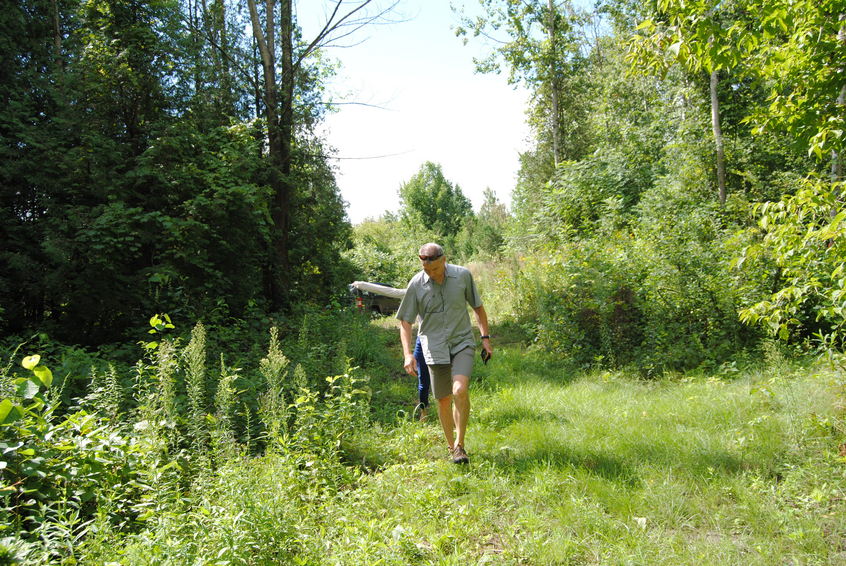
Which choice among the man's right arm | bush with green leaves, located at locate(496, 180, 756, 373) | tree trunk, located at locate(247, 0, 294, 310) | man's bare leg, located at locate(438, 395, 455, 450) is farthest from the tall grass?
tree trunk, located at locate(247, 0, 294, 310)

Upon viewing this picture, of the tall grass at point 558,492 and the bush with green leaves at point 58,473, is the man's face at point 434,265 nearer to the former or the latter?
the tall grass at point 558,492

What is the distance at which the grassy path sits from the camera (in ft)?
10.5

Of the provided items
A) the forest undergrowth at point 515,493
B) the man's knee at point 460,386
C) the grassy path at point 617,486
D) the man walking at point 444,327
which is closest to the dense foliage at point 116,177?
the forest undergrowth at point 515,493

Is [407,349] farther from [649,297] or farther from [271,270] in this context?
[271,270]

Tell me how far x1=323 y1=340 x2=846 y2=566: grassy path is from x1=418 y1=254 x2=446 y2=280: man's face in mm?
1754

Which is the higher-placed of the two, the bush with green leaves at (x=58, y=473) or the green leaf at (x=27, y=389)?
the green leaf at (x=27, y=389)

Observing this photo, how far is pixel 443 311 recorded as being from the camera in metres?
4.85

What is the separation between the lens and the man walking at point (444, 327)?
4727 mm

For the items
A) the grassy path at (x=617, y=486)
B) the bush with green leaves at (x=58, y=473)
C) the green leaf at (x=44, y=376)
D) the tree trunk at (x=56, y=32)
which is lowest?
the grassy path at (x=617, y=486)

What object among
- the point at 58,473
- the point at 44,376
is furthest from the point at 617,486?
the point at 44,376

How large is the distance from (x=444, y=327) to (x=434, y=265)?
61 cm

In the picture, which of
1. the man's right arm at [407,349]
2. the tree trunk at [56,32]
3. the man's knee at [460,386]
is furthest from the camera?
the tree trunk at [56,32]

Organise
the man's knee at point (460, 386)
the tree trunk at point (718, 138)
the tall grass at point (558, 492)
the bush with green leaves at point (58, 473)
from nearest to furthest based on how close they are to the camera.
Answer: the bush with green leaves at point (58, 473) < the tall grass at point (558, 492) < the man's knee at point (460, 386) < the tree trunk at point (718, 138)

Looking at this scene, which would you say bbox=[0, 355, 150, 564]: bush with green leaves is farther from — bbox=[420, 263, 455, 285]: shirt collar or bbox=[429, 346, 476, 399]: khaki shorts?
bbox=[420, 263, 455, 285]: shirt collar
